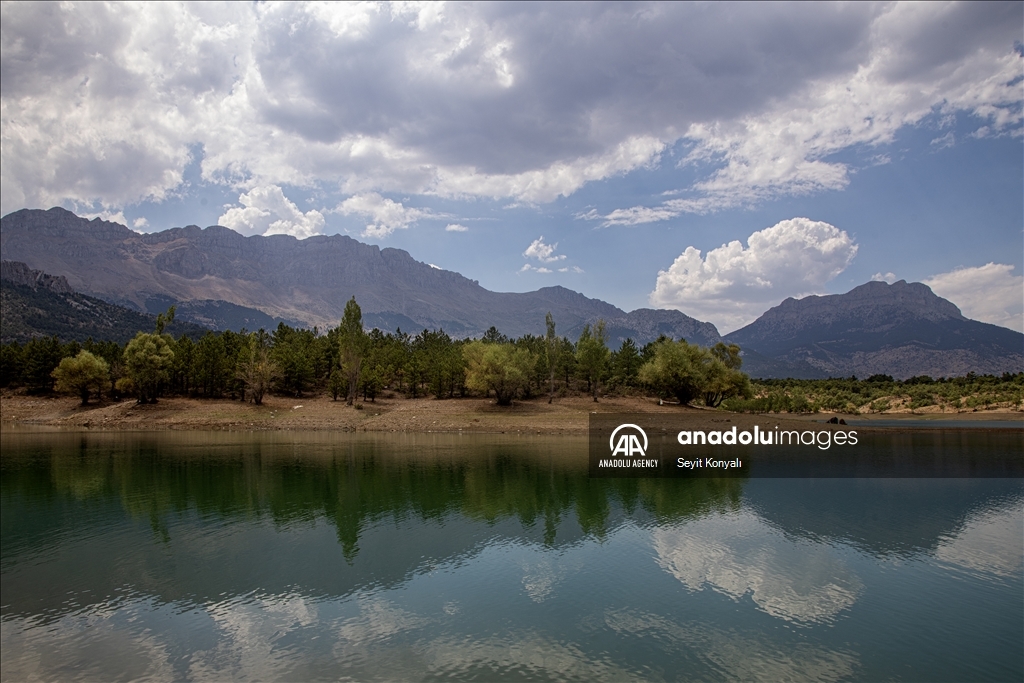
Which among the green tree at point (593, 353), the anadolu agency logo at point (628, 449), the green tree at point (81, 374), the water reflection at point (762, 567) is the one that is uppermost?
the green tree at point (593, 353)

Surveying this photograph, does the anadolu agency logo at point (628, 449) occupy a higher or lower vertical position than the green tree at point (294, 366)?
lower

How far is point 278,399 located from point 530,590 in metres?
87.7

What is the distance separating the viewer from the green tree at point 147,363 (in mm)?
86938

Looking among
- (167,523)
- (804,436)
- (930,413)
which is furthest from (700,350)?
(167,523)

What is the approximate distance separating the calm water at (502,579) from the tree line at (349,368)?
49.1 metres

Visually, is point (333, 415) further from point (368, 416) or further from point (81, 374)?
point (81, 374)

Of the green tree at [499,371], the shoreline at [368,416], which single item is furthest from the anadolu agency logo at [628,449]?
the green tree at [499,371]

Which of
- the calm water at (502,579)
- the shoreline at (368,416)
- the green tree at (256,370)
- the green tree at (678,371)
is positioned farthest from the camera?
the green tree at (678,371)

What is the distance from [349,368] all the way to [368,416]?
39.5 ft

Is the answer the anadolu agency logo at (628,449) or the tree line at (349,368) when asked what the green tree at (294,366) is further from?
the anadolu agency logo at (628,449)

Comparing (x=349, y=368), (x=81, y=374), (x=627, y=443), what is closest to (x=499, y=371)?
(x=349, y=368)

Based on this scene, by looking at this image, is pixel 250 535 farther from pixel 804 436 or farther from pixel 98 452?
pixel 804 436

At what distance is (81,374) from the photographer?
90062 millimetres

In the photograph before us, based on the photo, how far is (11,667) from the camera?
16.2m
